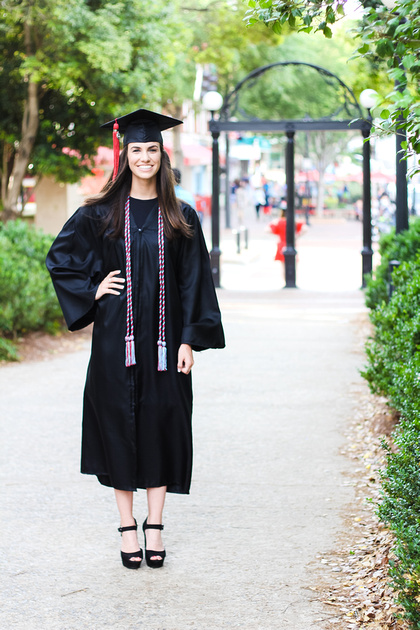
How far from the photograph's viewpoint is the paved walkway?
3.73 metres

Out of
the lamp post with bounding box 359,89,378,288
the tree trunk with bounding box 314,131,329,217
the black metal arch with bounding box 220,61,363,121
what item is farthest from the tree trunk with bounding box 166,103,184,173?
the lamp post with bounding box 359,89,378,288

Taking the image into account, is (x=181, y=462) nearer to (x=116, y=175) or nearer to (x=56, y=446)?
(x=116, y=175)

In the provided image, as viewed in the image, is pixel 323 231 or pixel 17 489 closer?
pixel 17 489

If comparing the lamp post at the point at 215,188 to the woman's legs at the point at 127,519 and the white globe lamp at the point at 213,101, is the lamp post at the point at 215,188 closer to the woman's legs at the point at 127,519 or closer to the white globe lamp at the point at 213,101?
the white globe lamp at the point at 213,101

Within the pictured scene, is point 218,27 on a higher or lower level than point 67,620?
higher

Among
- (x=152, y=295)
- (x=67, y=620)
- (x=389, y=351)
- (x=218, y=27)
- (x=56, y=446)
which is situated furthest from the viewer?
(x=218, y=27)

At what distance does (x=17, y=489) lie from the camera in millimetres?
5328

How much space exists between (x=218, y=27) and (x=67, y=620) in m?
22.4

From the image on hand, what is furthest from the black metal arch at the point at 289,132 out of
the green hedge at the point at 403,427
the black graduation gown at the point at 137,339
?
the black graduation gown at the point at 137,339

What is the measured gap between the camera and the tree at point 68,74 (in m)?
13.7

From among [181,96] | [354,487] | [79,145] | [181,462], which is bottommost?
[354,487]

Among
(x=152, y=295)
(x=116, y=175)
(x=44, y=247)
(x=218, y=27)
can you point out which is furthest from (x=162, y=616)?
(x=218, y=27)

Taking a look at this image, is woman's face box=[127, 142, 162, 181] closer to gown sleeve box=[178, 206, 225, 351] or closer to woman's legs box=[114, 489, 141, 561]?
gown sleeve box=[178, 206, 225, 351]

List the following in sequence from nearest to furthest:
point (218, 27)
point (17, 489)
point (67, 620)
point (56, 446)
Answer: point (67, 620)
point (17, 489)
point (56, 446)
point (218, 27)
